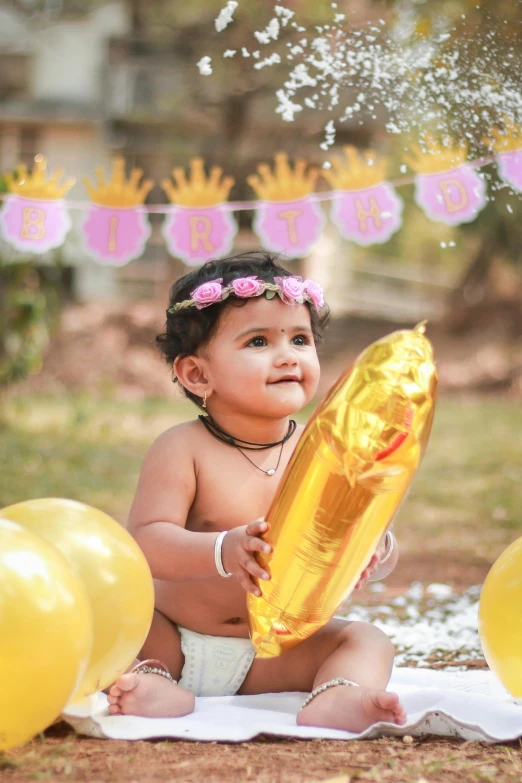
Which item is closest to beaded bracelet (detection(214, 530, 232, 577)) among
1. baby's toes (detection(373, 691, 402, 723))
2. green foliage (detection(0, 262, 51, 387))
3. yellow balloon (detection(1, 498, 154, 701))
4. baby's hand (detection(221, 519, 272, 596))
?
baby's hand (detection(221, 519, 272, 596))

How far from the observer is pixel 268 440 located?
2467mm

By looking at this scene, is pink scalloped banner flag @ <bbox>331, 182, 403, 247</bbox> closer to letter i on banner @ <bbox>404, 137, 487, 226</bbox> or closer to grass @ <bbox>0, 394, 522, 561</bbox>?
letter i on banner @ <bbox>404, 137, 487, 226</bbox>

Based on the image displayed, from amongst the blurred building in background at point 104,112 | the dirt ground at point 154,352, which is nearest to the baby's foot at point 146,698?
the dirt ground at point 154,352

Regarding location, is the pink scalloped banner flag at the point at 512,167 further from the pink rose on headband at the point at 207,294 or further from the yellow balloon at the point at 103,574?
the yellow balloon at the point at 103,574

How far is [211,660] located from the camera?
2369 millimetres

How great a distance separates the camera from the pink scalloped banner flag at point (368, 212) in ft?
12.7

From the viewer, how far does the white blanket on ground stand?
6.46 feet

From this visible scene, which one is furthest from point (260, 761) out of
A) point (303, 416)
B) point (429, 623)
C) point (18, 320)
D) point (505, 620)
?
point (303, 416)


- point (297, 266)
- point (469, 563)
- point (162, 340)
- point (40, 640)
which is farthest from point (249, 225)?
point (40, 640)

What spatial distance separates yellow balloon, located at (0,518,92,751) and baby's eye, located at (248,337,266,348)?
31.1 inches

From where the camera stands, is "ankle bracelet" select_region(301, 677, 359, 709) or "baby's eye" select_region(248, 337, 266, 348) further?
"baby's eye" select_region(248, 337, 266, 348)

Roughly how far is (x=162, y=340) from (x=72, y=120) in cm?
1369

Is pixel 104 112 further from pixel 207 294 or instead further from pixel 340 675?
pixel 340 675

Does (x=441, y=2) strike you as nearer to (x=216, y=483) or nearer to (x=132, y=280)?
(x=216, y=483)
